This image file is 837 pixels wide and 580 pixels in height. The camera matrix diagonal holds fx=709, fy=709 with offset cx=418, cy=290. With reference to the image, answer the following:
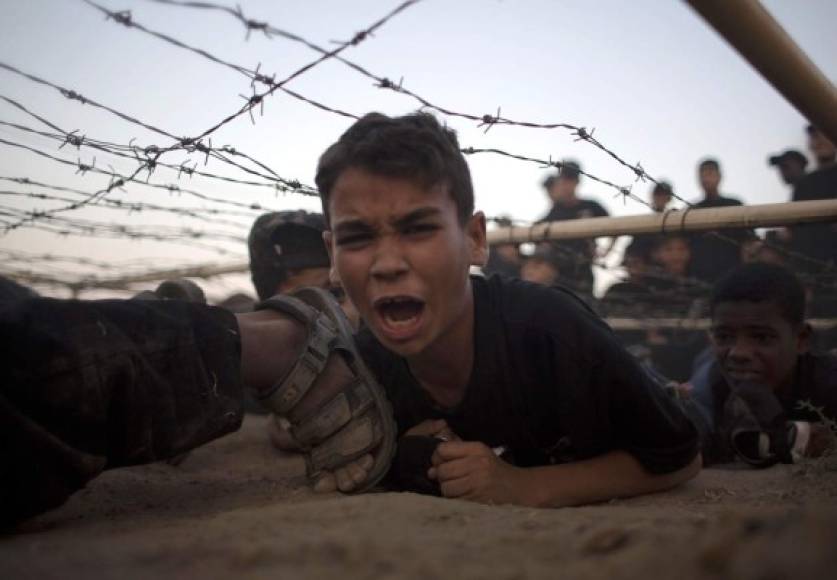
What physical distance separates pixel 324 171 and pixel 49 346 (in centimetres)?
87

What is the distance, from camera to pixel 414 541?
98 centimetres

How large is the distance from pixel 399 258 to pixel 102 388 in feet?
2.38

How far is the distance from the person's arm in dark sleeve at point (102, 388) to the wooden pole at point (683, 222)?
202cm

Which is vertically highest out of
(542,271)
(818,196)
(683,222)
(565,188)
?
(565,188)

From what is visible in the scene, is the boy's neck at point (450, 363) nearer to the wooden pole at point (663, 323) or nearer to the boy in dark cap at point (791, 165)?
the wooden pole at point (663, 323)

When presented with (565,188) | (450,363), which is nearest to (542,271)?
(565,188)

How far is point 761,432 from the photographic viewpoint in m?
2.52

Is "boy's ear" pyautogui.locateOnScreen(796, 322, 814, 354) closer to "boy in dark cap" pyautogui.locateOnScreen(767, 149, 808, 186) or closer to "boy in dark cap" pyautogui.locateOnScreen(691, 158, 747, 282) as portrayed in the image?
"boy in dark cap" pyautogui.locateOnScreen(691, 158, 747, 282)

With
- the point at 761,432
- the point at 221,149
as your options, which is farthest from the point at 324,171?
the point at 761,432

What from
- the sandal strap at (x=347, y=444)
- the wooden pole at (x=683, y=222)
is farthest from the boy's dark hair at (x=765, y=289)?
the sandal strap at (x=347, y=444)

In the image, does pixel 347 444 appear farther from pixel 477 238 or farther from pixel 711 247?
pixel 711 247

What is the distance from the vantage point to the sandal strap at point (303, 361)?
1867 mm

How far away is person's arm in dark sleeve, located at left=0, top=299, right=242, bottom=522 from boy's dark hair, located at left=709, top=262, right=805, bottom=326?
2293 mm

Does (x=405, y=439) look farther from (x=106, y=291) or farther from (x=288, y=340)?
(x=106, y=291)
